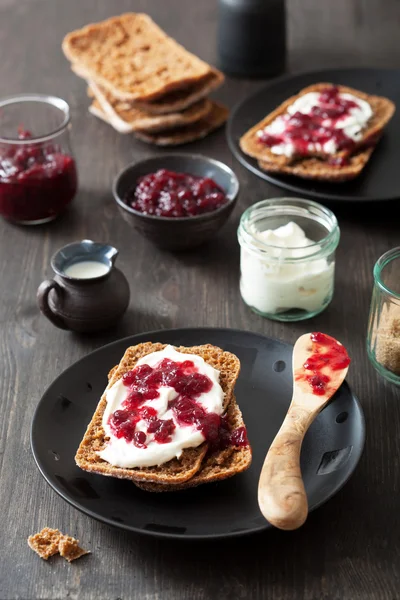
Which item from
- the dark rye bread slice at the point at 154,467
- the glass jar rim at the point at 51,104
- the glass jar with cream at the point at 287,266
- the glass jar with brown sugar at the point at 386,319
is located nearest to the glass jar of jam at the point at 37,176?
the glass jar rim at the point at 51,104

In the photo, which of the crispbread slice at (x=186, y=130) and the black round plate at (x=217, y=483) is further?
the crispbread slice at (x=186, y=130)

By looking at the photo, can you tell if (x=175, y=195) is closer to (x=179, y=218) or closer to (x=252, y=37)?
(x=179, y=218)

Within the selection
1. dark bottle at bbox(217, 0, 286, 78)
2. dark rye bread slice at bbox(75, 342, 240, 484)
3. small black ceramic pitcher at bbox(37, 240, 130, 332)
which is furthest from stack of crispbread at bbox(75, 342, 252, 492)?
dark bottle at bbox(217, 0, 286, 78)

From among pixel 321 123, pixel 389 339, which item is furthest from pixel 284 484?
pixel 321 123

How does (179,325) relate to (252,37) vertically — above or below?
below

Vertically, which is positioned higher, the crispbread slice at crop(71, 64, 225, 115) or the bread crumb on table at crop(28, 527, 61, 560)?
the crispbread slice at crop(71, 64, 225, 115)

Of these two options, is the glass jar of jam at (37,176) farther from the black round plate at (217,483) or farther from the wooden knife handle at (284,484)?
the wooden knife handle at (284,484)

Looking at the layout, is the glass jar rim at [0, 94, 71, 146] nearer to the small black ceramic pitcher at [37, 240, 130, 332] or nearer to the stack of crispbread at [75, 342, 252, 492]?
the small black ceramic pitcher at [37, 240, 130, 332]
